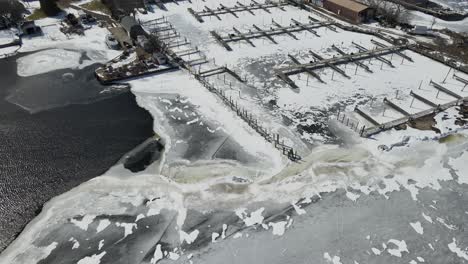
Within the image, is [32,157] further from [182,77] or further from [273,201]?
[273,201]

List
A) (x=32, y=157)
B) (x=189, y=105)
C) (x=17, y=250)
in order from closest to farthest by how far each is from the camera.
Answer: (x=17, y=250) → (x=32, y=157) → (x=189, y=105)

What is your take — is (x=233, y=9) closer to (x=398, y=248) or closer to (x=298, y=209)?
(x=298, y=209)

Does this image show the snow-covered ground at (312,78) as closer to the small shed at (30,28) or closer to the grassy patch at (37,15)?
the small shed at (30,28)

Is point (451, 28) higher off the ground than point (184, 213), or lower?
higher

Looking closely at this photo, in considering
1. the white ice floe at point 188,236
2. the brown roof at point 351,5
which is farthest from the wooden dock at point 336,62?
the white ice floe at point 188,236

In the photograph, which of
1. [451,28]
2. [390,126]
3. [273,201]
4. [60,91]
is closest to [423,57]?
[451,28]

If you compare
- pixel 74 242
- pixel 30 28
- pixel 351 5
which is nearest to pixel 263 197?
pixel 74 242

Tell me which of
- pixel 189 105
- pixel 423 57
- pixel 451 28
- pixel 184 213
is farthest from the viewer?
pixel 451 28
